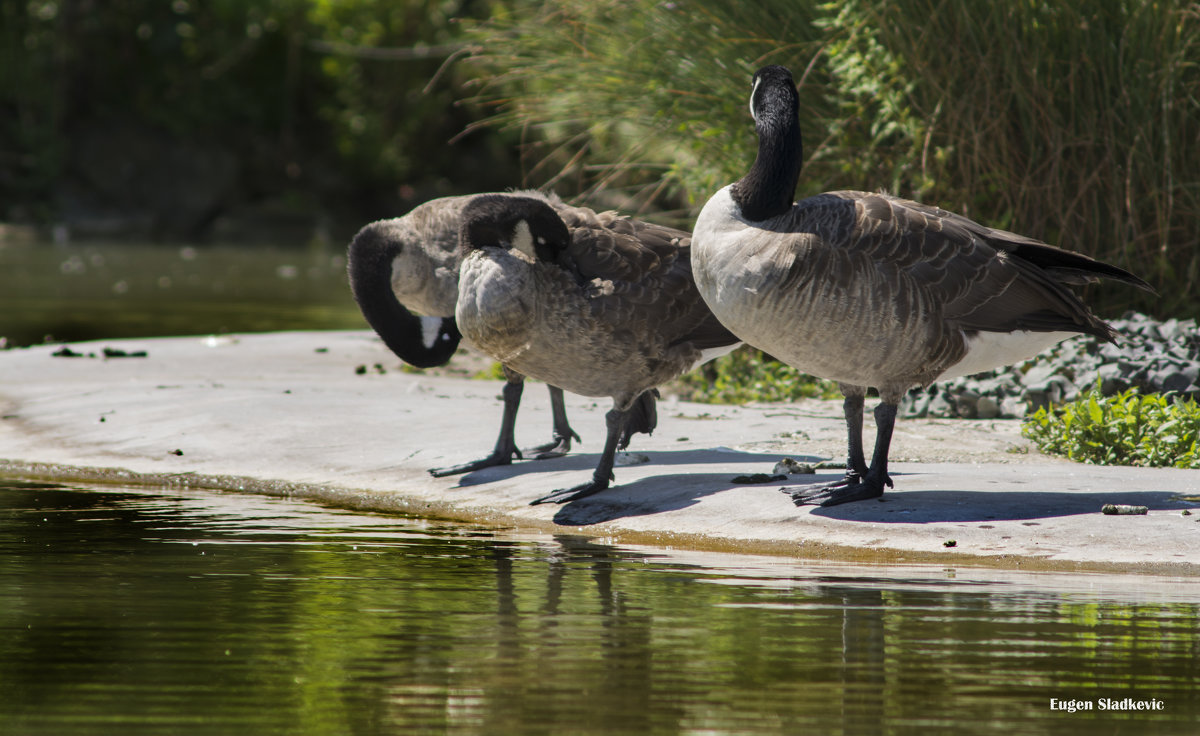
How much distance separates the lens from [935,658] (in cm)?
479

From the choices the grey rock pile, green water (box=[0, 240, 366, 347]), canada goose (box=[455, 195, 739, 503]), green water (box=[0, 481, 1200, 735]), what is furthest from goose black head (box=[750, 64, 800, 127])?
green water (box=[0, 240, 366, 347])

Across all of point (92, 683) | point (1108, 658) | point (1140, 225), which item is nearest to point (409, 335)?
point (92, 683)

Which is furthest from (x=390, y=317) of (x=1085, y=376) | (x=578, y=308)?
(x=1085, y=376)

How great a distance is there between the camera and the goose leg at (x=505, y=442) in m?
8.59

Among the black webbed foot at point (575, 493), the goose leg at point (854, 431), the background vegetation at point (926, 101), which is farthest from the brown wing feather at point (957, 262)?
the background vegetation at point (926, 101)

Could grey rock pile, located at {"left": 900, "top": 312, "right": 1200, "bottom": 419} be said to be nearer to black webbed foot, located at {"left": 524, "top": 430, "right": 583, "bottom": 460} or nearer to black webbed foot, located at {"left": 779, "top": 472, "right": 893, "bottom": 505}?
black webbed foot, located at {"left": 524, "top": 430, "right": 583, "bottom": 460}

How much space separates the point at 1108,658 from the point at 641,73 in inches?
328

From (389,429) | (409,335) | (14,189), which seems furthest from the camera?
(14,189)

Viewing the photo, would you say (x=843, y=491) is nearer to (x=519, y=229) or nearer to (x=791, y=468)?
(x=791, y=468)

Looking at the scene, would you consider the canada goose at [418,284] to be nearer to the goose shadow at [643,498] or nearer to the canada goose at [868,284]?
the goose shadow at [643,498]

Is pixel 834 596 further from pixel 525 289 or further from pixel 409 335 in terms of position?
pixel 409 335

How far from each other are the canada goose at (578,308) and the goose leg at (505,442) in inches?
25.2

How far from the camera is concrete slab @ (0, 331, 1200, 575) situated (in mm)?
6801

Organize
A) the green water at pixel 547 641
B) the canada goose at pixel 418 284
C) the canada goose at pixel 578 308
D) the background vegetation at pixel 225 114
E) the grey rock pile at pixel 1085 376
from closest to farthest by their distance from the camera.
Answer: the green water at pixel 547 641
the canada goose at pixel 578 308
the canada goose at pixel 418 284
the grey rock pile at pixel 1085 376
the background vegetation at pixel 225 114
